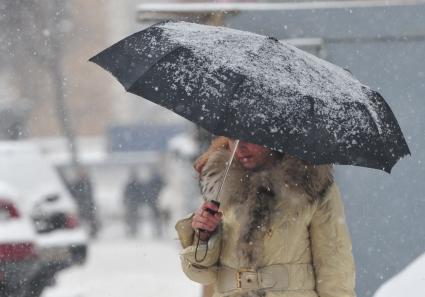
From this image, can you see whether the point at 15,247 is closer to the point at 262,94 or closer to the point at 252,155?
the point at 252,155

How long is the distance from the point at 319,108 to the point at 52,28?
32.0 m

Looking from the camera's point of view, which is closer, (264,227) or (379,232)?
(264,227)

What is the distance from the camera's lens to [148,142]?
3862 centimetres

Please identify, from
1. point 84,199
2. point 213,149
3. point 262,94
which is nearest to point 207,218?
point 213,149

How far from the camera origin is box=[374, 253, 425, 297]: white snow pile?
4.80 meters

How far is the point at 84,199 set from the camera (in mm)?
Answer: 24562

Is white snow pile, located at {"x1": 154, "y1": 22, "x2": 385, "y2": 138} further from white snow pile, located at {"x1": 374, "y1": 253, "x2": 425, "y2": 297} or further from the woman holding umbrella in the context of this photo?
white snow pile, located at {"x1": 374, "y1": 253, "x2": 425, "y2": 297}

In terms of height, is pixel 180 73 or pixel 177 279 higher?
pixel 177 279

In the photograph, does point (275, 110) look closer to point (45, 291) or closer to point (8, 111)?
point (45, 291)

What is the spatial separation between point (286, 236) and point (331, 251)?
0.64ft

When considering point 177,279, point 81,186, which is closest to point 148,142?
point 81,186

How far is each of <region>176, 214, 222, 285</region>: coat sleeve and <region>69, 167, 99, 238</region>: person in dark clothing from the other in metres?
13.9

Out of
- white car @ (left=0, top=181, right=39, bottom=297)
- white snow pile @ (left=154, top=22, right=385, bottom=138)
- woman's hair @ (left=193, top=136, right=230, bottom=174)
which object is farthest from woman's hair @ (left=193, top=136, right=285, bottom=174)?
white car @ (left=0, top=181, right=39, bottom=297)

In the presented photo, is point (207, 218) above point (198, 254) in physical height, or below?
above
